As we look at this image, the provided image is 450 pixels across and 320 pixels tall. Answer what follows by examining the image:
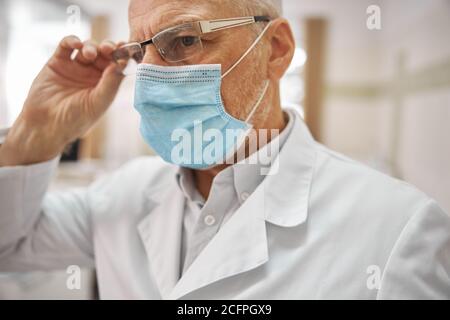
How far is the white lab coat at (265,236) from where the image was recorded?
2.04 feet

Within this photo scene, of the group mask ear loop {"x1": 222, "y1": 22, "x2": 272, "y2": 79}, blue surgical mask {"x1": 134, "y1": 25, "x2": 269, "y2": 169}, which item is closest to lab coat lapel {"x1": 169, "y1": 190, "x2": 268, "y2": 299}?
blue surgical mask {"x1": 134, "y1": 25, "x2": 269, "y2": 169}

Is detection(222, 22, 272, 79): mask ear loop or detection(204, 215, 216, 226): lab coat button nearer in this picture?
detection(222, 22, 272, 79): mask ear loop

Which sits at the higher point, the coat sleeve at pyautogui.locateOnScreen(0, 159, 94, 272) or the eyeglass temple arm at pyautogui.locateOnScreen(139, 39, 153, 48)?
the eyeglass temple arm at pyautogui.locateOnScreen(139, 39, 153, 48)

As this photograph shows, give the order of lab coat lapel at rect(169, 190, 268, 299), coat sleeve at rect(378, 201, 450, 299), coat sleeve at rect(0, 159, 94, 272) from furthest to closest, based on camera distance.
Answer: coat sleeve at rect(0, 159, 94, 272) → lab coat lapel at rect(169, 190, 268, 299) → coat sleeve at rect(378, 201, 450, 299)

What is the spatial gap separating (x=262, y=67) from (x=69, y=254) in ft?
2.17

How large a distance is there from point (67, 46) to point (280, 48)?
1.39 feet

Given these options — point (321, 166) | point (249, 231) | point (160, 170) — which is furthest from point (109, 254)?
point (321, 166)

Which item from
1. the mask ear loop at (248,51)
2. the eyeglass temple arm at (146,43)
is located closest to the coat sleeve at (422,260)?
the mask ear loop at (248,51)

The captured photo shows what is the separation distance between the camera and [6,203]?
82 cm

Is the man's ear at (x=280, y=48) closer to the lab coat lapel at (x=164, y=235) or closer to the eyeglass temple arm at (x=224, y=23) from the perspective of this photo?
the eyeglass temple arm at (x=224, y=23)

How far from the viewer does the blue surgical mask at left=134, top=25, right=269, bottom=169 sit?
628 mm

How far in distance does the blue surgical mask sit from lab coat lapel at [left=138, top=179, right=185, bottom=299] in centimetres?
21

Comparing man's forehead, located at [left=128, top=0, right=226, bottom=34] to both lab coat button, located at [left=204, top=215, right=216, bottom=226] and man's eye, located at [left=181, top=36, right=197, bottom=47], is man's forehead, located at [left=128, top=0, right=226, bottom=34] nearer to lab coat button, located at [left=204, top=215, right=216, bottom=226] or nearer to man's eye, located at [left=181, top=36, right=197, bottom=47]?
man's eye, located at [left=181, top=36, right=197, bottom=47]

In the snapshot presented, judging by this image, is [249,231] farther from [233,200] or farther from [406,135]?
[406,135]
